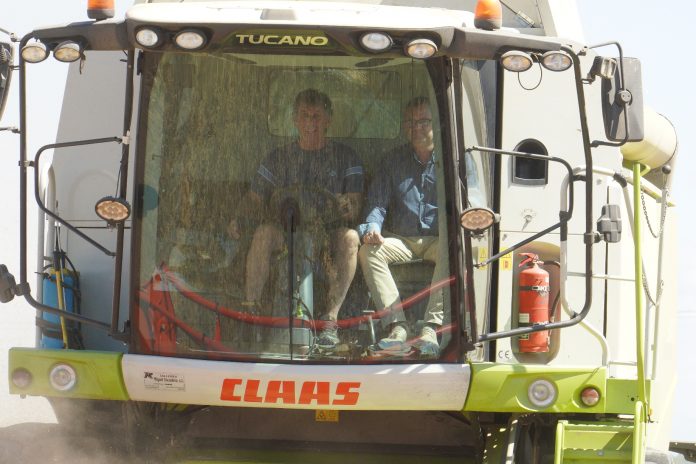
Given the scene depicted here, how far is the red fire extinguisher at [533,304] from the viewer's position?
658 centimetres

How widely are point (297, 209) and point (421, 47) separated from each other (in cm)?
103

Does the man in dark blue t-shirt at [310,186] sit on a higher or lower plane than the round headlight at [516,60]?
lower

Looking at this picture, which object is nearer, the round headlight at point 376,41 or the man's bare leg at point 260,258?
the round headlight at point 376,41

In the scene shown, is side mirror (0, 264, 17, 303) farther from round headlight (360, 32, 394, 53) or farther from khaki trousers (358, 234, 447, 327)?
round headlight (360, 32, 394, 53)

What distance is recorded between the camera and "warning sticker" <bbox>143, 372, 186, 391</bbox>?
6168 millimetres

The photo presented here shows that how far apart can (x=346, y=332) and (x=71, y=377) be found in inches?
59.8

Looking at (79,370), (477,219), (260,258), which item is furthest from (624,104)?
(79,370)

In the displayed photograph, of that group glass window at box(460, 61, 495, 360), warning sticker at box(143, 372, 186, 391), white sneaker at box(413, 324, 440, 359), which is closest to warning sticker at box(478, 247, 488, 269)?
glass window at box(460, 61, 495, 360)

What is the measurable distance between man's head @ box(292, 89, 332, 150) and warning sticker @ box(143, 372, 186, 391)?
1324 millimetres

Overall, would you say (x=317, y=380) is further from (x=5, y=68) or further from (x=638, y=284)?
(x=5, y=68)

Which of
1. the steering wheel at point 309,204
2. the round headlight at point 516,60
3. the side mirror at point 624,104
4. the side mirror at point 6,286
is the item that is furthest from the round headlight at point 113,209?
the side mirror at point 624,104

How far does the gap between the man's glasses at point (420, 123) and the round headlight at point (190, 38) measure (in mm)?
1104

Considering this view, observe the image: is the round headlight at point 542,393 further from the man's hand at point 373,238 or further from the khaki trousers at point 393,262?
the man's hand at point 373,238

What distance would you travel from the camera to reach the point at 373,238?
6094mm
